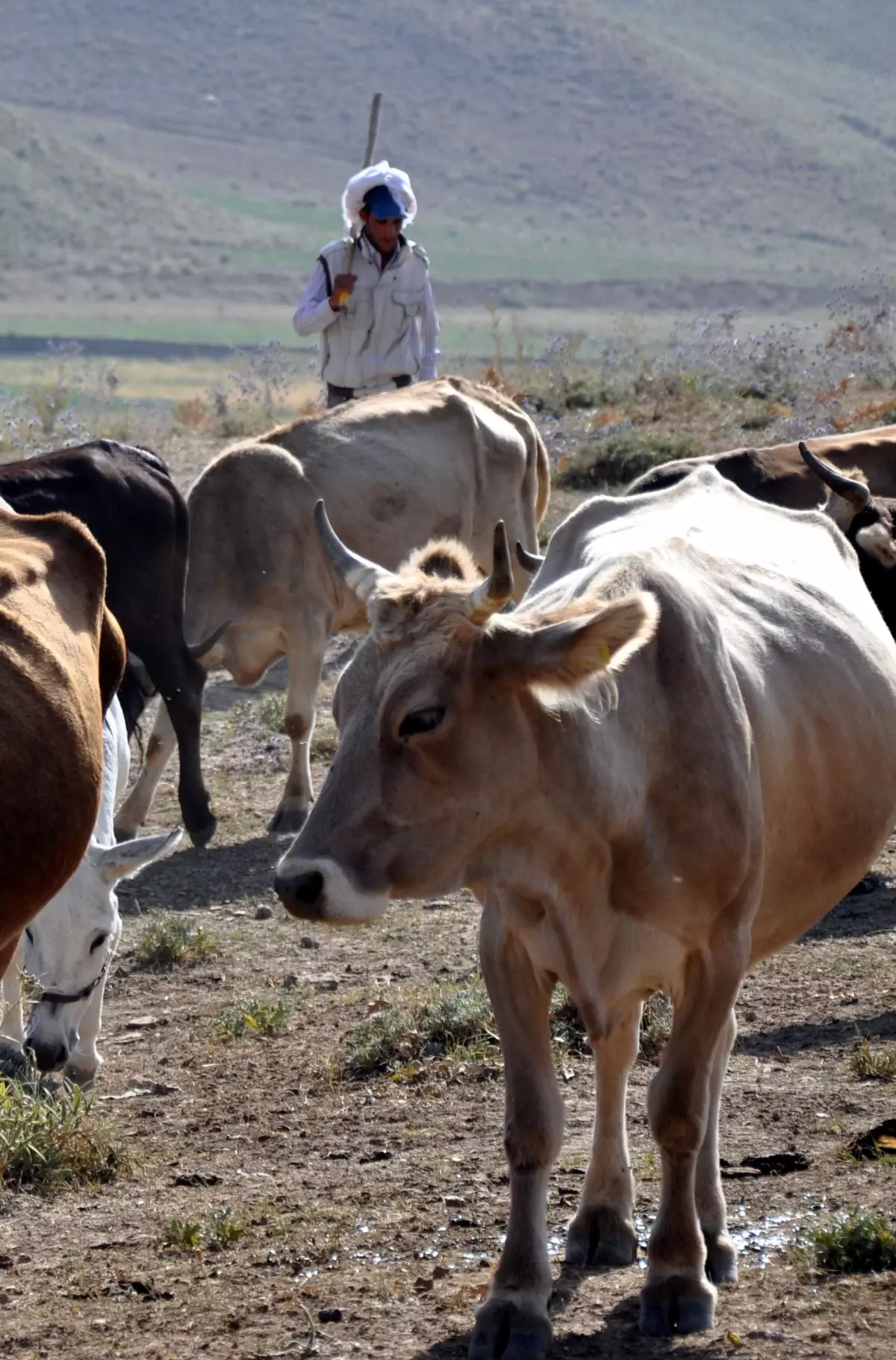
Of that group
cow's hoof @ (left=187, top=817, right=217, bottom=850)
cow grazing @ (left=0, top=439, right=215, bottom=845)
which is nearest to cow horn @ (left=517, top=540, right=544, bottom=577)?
cow grazing @ (left=0, top=439, right=215, bottom=845)

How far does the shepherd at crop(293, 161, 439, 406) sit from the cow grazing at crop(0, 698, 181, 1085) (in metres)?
6.27

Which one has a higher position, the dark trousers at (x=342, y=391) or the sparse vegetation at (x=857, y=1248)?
the dark trousers at (x=342, y=391)

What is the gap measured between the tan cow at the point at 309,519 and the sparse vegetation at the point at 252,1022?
3.11m

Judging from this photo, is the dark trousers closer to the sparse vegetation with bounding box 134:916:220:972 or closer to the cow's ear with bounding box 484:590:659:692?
the sparse vegetation with bounding box 134:916:220:972

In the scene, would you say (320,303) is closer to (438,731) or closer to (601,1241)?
(601,1241)

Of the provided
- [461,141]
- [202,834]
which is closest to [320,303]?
[202,834]

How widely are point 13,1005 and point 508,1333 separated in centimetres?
330

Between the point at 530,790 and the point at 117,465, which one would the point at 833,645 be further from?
the point at 117,465

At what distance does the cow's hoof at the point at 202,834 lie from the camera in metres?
10.6

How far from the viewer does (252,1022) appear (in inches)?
298

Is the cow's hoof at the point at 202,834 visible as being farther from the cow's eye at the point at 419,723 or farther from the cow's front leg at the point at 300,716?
the cow's eye at the point at 419,723

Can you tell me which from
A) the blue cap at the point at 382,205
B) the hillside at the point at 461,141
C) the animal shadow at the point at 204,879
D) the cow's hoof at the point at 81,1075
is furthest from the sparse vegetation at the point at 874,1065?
the hillside at the point at 461,141

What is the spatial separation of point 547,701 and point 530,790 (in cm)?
20

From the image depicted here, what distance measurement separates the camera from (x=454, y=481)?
41.2 ft
